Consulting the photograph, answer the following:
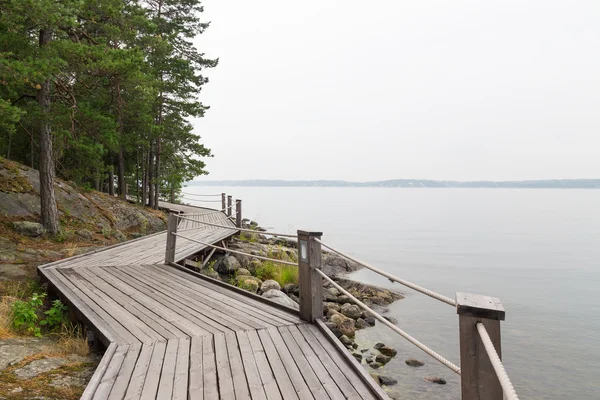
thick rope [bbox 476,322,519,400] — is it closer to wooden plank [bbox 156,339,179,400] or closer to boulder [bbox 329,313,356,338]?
wooden plank [bbox 156,339,179,400]

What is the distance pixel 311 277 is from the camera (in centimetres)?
480

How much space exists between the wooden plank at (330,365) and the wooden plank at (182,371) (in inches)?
51.1

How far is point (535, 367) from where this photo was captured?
9695 mm

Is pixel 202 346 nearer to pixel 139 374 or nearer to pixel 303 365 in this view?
pixel 139 374

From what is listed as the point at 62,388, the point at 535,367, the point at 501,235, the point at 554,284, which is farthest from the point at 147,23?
the point at 501,235

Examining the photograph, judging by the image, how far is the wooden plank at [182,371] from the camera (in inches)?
124

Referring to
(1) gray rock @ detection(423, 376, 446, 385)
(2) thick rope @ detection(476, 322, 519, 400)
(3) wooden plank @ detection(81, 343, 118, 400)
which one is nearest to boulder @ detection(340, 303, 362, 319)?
(1) gray rock @ detection(423, 376, 446, 385)

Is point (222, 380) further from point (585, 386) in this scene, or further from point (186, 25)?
point (186, 25)

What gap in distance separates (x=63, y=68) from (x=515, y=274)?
76.6 ft

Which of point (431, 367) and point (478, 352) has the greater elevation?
point (478, 352)

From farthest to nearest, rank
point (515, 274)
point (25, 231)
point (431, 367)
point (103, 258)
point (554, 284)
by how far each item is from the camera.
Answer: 1. point (515, 274)
2. point (554, 284)
3. point (25, 231)
4. point (103, 258)
5. point (431, 367)

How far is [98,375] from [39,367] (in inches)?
44.9

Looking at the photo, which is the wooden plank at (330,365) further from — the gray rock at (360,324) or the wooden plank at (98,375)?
the gray rock at (360,324)

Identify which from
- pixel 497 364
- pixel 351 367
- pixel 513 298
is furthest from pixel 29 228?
pixel 513 298
